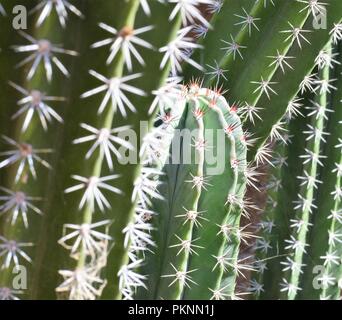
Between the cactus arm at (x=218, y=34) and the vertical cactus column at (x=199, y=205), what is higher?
the cactus arm at (x=218, y=34)

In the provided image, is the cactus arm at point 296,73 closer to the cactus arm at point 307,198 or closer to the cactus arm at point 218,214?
the cactus arm at point 307,198

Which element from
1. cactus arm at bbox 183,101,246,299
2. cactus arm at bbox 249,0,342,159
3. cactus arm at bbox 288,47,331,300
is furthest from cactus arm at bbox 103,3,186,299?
cactus arm at bbox 288,47,331,300

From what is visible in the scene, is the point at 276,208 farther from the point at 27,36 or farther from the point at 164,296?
the point at 27,36

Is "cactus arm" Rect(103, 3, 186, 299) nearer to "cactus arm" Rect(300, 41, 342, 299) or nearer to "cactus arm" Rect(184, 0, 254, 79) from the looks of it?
"cactus arm" Rect(184, 0, 254, 79)

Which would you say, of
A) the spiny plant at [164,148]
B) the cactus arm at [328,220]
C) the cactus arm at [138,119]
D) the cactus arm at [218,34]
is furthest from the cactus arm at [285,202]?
the cactus arm at [138,119]

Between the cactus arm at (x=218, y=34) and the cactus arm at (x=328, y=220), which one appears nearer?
the cactus arm at (x=218, y=34)

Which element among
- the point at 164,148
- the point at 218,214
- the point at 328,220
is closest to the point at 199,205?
the point at 218,214

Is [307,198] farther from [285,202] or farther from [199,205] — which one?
[199,205]
